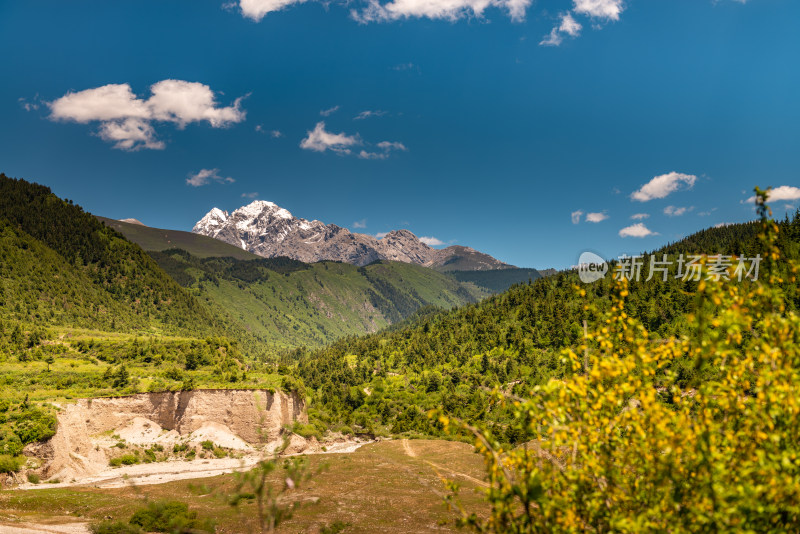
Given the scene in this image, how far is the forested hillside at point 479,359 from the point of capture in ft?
422

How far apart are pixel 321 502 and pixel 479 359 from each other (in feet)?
385

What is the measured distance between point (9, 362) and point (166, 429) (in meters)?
36.3

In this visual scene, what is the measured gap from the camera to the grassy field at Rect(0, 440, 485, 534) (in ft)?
131

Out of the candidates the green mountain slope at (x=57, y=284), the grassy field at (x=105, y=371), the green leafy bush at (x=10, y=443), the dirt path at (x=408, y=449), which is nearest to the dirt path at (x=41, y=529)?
the green leafy bush at (x=10, y=443)

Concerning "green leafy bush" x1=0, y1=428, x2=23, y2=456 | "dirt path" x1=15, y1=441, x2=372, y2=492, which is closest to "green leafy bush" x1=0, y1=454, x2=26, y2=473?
"green leafy bush" x1=0, y1=428, x2=23, y2=456

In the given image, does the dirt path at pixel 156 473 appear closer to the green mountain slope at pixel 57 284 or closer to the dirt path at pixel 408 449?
the dirt path at pixel 408 449

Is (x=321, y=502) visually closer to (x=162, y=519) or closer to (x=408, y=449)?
(x=162, y=519)

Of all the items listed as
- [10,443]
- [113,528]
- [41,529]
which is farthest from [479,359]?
[41,529]

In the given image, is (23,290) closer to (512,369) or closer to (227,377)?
(227,377)

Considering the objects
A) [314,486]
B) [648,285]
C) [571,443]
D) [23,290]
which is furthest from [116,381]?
[648,285]

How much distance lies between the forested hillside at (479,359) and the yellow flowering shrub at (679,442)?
355 feet

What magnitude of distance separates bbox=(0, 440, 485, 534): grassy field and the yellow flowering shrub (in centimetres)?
2178

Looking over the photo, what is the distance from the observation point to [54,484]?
5547 cm

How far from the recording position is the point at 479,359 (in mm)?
160250
